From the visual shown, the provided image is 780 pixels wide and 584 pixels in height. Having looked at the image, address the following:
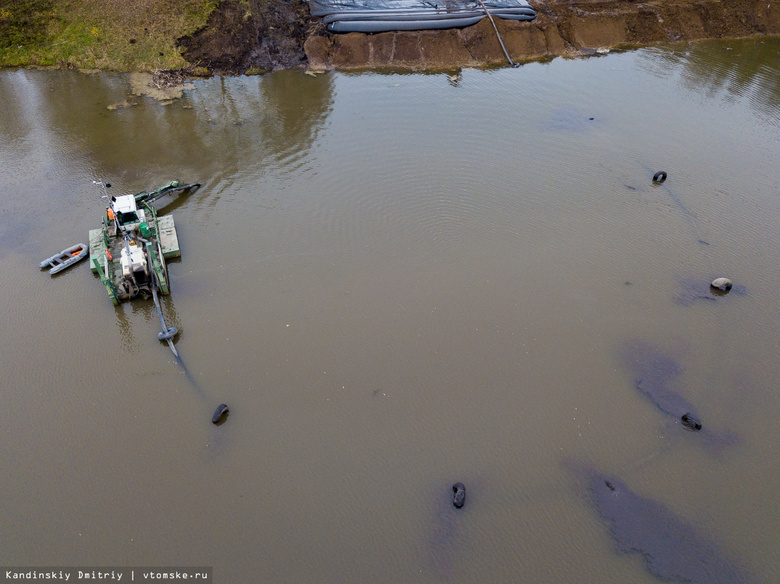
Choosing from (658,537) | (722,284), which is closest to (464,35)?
(722,284)

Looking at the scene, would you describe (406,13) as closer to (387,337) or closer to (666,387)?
(387,337)

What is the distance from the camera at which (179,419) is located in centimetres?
1130

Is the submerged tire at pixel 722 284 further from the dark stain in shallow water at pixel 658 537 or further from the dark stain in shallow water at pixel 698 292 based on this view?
the dark stain in shallow water at pixel 658 537

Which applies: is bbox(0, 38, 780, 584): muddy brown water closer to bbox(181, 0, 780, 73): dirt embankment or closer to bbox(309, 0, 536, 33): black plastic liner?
bbox(181, 0, 780, 73): dirt embankment

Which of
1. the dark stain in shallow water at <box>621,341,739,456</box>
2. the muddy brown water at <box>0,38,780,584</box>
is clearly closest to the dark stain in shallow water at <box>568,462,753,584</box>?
the muddy brown water at <box>0,38,780,584</box>

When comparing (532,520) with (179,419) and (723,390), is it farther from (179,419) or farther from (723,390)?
(179,419)

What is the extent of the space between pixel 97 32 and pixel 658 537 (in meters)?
29.3

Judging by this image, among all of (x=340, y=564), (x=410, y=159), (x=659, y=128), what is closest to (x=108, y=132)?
(x=410, y=159)

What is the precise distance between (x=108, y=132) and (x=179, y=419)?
13976mm

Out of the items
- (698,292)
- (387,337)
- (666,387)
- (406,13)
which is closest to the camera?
(666,387)

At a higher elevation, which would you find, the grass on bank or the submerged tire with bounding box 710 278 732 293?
the grass on bank

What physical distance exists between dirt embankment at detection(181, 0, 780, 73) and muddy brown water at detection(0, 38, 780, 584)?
4.06 m

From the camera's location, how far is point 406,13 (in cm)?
2531

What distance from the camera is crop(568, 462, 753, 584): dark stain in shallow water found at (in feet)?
30.5
